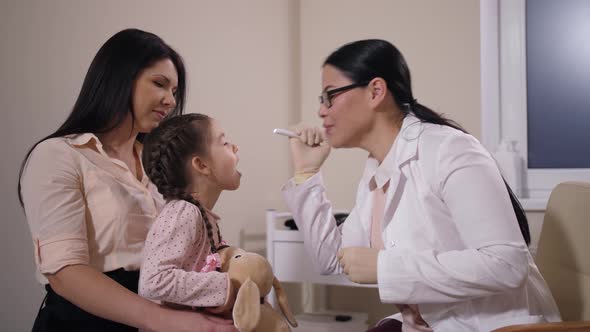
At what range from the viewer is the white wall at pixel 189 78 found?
165 cm

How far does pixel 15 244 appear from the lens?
1657 mm

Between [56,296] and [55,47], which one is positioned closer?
[56,296]

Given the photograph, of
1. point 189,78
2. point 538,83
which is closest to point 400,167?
point 189,78

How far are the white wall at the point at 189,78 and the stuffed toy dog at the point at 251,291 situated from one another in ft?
2.62

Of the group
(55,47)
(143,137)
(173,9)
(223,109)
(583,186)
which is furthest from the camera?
(223,109)

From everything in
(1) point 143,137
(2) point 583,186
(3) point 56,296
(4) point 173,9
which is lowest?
(3) point 56,296

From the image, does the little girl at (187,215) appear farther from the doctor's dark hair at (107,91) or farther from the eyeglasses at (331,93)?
the eyeglasses at (331,93)

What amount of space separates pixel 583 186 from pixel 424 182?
496mm

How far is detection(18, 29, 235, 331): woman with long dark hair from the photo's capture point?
1.19 m

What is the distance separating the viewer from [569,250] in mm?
1447

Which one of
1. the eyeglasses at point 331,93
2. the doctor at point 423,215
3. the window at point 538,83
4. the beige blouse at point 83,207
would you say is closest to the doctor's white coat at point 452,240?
the doctor at point 423,215

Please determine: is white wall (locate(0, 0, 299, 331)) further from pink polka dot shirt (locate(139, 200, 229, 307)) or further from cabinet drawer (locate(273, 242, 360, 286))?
pink polka dot shirt (locate(139, 200, 229, 307))

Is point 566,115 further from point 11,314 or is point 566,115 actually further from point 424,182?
point 11,314

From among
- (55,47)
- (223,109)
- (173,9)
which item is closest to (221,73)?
(223,109)
